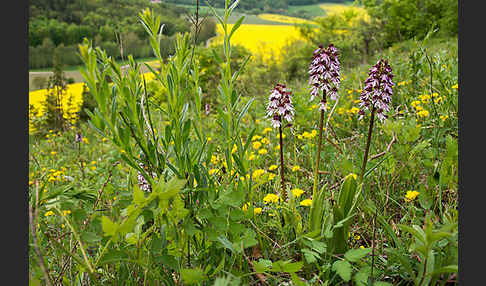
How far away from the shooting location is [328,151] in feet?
8.93

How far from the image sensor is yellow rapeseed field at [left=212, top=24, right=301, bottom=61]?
2058cm

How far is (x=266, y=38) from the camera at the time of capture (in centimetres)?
2509

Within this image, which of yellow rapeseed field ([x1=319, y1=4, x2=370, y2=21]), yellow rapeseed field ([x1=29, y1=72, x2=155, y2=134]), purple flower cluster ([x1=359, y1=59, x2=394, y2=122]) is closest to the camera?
purple flower cluster ([x1=359, y1=59, x2=394, y2=122])

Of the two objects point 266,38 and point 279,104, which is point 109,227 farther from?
point 266,38

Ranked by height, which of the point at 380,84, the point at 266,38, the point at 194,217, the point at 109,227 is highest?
the point at 266,38

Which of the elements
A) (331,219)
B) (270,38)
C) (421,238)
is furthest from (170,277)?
(270,38)

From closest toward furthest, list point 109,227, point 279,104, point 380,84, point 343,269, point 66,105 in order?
point 109,227 < point 343,269 < point 380,84 < point 279,104 < point 66,105

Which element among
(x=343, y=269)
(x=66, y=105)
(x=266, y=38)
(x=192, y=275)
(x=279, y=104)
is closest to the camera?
(x=192, y=275)

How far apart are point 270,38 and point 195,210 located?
2541 cm

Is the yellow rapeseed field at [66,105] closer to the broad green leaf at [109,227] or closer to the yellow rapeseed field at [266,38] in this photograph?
the broad green leaf at [109,227]

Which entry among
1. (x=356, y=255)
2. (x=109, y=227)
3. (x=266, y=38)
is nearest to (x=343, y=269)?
Result: (x=356, y=255)

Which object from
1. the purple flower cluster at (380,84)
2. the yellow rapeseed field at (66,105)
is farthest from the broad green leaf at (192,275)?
the yellow rapeseed field at (66,105)

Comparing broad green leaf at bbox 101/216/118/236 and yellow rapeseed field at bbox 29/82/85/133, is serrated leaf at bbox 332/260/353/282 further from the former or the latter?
yellow rapeseed field at bbox 29/82/85/133

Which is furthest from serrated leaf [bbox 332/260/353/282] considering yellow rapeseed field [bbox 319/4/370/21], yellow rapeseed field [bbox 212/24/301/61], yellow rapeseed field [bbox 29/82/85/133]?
yellow rapeseed field [bbox 319/4/370/21]
